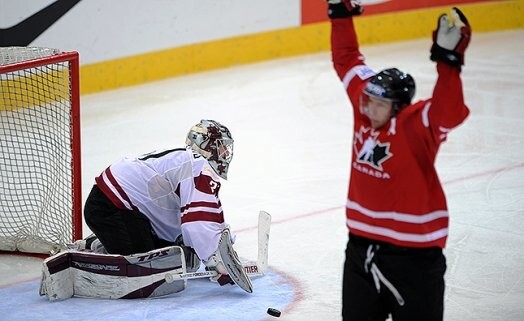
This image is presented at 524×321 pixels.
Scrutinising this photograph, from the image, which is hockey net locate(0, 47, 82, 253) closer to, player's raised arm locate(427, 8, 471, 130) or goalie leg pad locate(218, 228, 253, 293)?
goalie leg pad locate(218, 228, 253, 293)

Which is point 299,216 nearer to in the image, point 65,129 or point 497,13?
point 65,129

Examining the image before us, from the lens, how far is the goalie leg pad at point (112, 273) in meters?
4.43

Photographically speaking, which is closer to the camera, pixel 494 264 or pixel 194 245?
pixel 194 245

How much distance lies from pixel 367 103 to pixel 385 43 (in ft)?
25.0

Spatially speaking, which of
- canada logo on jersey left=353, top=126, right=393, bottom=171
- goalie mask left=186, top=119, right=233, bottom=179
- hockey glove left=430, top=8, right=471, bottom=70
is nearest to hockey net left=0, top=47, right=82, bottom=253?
goalie mask left=186, top=119, right=233, bottom=179

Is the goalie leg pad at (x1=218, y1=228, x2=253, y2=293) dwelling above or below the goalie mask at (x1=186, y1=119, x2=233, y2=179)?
below

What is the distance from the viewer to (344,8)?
10.9ft

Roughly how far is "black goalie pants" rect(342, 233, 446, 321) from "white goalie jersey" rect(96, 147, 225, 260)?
1136mm

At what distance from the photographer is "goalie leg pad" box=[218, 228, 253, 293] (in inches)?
170

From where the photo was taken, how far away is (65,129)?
518 centimetres

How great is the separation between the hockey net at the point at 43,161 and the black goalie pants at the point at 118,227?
0.49 meters

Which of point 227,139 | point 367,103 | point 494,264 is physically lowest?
point 494,264

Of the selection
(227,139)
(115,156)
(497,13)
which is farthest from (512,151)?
(497,13)

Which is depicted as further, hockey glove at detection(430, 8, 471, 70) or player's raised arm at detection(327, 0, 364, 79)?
player's raised arm at detection(327, 0, 364, 79)
